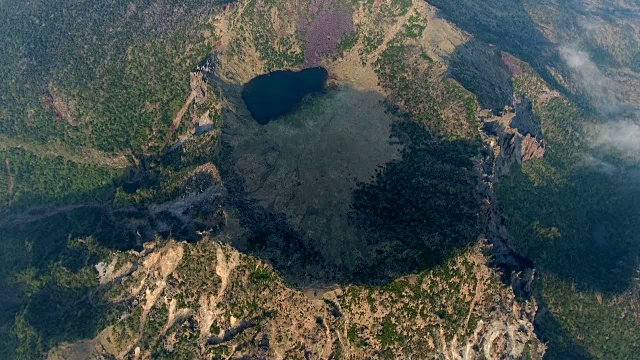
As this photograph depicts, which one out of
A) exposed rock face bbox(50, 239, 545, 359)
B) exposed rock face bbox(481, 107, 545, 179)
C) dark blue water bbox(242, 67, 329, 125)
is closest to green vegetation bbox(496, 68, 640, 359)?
exposed rock face bbox(481, 107, 545, 179)

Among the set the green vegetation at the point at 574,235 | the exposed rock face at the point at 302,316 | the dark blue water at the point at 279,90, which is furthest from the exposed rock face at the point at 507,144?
the dark blue water at the point at 279,90

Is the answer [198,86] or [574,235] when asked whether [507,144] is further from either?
[198,86]

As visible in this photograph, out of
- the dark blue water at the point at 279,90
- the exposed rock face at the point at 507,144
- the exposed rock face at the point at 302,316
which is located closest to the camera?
the exposed rock face at the point at 302,316

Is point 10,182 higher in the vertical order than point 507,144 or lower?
lower

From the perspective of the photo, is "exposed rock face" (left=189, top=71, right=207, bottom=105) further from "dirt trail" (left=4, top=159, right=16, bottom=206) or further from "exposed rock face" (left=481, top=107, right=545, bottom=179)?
"exposed rock face" (left=481, top=107, right=545, bottom=179)

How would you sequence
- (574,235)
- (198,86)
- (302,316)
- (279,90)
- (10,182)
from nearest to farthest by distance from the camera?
1. (302,316)
2. (574,235)
3. (198,86)
4. (279,90)
5. (10,182)

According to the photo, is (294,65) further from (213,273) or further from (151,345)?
(151,345)

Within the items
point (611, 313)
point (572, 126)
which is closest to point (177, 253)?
point (611, 313)

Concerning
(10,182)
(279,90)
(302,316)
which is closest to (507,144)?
(279,90)

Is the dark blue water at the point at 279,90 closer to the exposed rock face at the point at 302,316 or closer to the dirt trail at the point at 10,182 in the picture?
the exposed rock face at the point at 302,316
